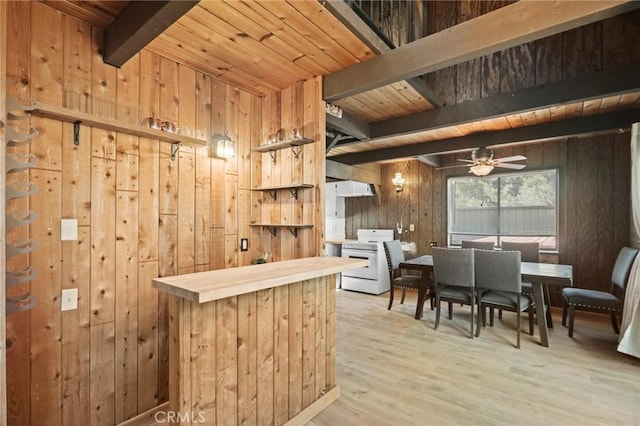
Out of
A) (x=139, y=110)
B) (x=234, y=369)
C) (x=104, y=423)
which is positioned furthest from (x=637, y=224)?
(x=104, y=423)

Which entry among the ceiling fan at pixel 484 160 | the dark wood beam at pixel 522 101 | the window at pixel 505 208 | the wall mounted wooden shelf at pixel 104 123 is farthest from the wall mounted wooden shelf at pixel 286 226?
the window at pixel 505 208

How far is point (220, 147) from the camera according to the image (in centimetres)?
245

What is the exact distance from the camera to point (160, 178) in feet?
7.11

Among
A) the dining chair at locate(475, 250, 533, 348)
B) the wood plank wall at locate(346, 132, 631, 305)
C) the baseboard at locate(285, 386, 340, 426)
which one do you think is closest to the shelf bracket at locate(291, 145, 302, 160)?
the baseboard at locate(285, 386, 340, 426)

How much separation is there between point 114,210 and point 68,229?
257 mm

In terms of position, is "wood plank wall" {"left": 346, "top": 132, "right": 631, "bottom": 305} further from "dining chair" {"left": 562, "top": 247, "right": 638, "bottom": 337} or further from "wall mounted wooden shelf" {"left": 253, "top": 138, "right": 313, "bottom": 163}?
"wall mounted wooden shelf" {"left": 253, "top": 138, "right": 313, "bottom": 163}

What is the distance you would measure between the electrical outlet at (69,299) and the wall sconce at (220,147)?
1283 millimetres

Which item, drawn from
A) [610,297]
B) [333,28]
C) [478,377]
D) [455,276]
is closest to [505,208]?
[610,297]

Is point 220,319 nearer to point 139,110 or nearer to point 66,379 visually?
point 66,379

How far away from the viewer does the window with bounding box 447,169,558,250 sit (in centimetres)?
491

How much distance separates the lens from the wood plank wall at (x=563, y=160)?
3.02m

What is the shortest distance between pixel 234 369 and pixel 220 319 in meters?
0.31

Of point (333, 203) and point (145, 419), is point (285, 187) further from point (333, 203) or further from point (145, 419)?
point (333, 203)
